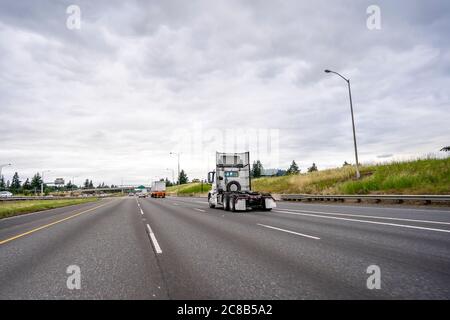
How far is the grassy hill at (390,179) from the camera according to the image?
22.1 m

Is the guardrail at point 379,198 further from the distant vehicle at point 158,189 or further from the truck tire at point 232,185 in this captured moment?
the distant vehicle at point 158,189

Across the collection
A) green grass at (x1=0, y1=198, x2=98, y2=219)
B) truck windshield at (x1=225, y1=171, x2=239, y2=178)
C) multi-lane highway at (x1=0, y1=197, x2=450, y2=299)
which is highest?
truck windshield at (x1=225, y1=171, x2=239, y2=178)

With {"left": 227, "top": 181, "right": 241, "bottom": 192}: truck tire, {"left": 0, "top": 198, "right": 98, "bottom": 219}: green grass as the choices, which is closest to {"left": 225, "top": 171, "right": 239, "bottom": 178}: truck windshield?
{"left": 227, "top": 181, "right": 241, "bottom": 192}: truck tire

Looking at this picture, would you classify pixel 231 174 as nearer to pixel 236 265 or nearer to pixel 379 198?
pixel 379 198

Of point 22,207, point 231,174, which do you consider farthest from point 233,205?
point 22,207

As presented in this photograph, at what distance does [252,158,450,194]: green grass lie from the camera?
22122 mm

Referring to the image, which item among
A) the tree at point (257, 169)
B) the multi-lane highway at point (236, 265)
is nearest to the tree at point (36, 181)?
the tree at point (257, 169)

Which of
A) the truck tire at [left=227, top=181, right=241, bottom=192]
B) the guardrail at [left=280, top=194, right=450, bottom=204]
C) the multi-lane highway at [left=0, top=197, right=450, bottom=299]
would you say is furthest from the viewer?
the truck tire at [left=227, top=181, right=241, bottom=192]

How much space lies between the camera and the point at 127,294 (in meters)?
4.07

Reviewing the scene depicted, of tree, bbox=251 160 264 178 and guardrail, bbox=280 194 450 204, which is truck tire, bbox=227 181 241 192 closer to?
guardrail, bbox=280 194 450 204

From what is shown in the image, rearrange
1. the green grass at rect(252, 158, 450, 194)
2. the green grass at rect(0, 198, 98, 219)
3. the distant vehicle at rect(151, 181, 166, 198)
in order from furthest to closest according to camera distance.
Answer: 1. the distant vehicle at rect(151, 181, 166, 198)
2. the green grass at rect(252, 158, 450, 194)
3. the green grass at rect(0, 198, 98, 219)
